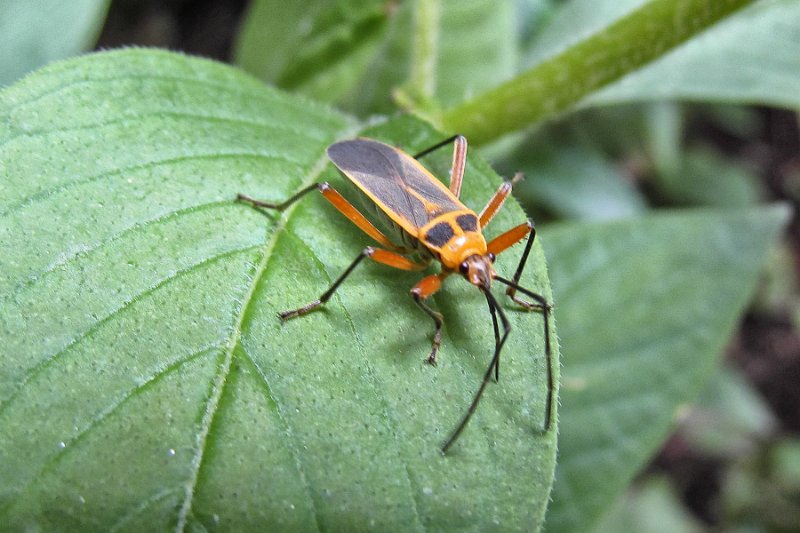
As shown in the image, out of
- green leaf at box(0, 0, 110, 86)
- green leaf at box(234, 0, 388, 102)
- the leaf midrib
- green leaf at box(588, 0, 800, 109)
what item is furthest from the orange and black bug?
green leaf at box(0, 0, 110, 86)

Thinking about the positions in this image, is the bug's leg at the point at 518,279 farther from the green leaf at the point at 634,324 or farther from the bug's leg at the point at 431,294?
the green leaf at the point at 634,324

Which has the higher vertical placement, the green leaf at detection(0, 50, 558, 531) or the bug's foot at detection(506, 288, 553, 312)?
the green leaf at detection(0, 50, 558, 531)

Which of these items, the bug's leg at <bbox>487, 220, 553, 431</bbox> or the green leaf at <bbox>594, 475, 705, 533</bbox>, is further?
the green leaf at <bbox>594, 475, 705, 533</bbox>

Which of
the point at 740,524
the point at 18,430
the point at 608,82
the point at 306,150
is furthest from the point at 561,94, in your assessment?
the point at 740,524

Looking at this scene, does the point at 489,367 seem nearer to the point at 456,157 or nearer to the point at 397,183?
the point at 456,157

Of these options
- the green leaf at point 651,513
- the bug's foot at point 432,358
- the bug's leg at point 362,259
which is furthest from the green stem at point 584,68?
the green leaf at point 651,513

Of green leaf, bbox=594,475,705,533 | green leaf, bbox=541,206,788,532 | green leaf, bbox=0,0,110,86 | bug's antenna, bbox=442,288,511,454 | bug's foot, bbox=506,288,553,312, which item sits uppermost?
green leaf, bbox=0,0,110,86

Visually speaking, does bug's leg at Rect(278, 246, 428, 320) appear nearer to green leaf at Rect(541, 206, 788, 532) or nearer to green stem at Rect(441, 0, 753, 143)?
green stem at Rect(441, 0, 753, 143)

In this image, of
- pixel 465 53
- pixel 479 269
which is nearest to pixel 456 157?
pixel 479 269

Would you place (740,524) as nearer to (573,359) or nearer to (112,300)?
(573,359)
